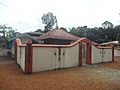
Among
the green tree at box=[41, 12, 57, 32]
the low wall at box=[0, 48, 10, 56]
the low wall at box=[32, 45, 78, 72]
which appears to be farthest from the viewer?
the green tree at box=[41, 12, 57, 32]

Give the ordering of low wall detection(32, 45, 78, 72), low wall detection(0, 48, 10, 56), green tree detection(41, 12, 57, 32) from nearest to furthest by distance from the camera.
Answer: low wall detection(32, 45, 78, 72) < low wall detection(0, 48, 10, 56) < green tree detection(41, 12, 57, 32)

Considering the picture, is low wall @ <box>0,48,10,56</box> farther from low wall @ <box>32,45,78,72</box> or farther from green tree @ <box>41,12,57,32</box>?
green tree @ <box>41,12,57,32</box>

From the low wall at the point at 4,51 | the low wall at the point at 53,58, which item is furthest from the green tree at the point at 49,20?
the low wall at the point at 53,58

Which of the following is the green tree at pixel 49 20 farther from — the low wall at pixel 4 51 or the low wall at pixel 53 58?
the low wall at pixel 53 58

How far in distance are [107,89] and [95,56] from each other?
8478 mm

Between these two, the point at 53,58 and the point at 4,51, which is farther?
the point at 4,51

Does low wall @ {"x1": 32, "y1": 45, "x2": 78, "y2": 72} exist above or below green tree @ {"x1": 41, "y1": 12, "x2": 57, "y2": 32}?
below

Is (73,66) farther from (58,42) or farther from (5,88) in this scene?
(5,88)

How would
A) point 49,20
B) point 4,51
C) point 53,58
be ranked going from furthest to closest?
point 49,20, point 4,51, point 53,58

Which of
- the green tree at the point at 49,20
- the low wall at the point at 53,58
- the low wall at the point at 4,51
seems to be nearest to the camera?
the low wall at the point at 53,58

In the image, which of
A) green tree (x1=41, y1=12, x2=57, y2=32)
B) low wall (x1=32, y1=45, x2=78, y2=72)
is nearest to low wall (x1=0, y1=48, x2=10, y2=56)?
low wall (x1=32, y1=45, x2=78, y2=72)

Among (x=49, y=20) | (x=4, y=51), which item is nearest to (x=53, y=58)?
(x=4, y=51)

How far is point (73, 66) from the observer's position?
1165 cm

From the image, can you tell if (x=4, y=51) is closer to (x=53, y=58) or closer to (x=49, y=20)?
(x=53, y=58)
